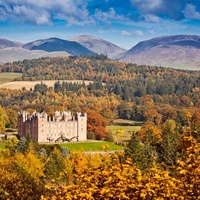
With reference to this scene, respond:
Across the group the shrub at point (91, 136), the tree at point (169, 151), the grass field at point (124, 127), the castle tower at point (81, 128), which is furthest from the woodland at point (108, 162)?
the castle tower at point (81, 128)

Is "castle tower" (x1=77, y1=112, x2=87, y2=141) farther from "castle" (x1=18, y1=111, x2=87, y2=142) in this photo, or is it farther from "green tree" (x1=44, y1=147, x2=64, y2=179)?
"green tree" (x1=44, y1=147, x2=64, y2=179)

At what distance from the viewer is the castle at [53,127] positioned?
332 ft

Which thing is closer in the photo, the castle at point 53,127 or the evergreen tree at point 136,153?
the evergreen tree at point 136,153

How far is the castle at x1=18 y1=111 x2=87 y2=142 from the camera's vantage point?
101188 millimetres

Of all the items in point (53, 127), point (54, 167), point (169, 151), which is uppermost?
point (169, 151)

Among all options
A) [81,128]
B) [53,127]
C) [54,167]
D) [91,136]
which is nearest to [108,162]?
[54,167]

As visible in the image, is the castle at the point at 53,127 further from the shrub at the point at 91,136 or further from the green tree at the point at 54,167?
the green tree at the point at 54,167

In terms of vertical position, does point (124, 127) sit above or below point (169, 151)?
below

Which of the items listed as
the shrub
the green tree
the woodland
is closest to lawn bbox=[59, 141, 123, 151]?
the woodland

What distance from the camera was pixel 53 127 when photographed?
103 m

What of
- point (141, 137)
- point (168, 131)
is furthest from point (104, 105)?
point (168, 131)

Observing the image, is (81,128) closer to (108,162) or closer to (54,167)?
(54,167)

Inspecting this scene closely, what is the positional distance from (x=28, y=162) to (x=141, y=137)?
49537 mm

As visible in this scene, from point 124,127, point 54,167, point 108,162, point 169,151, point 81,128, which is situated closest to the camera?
point 108,162
